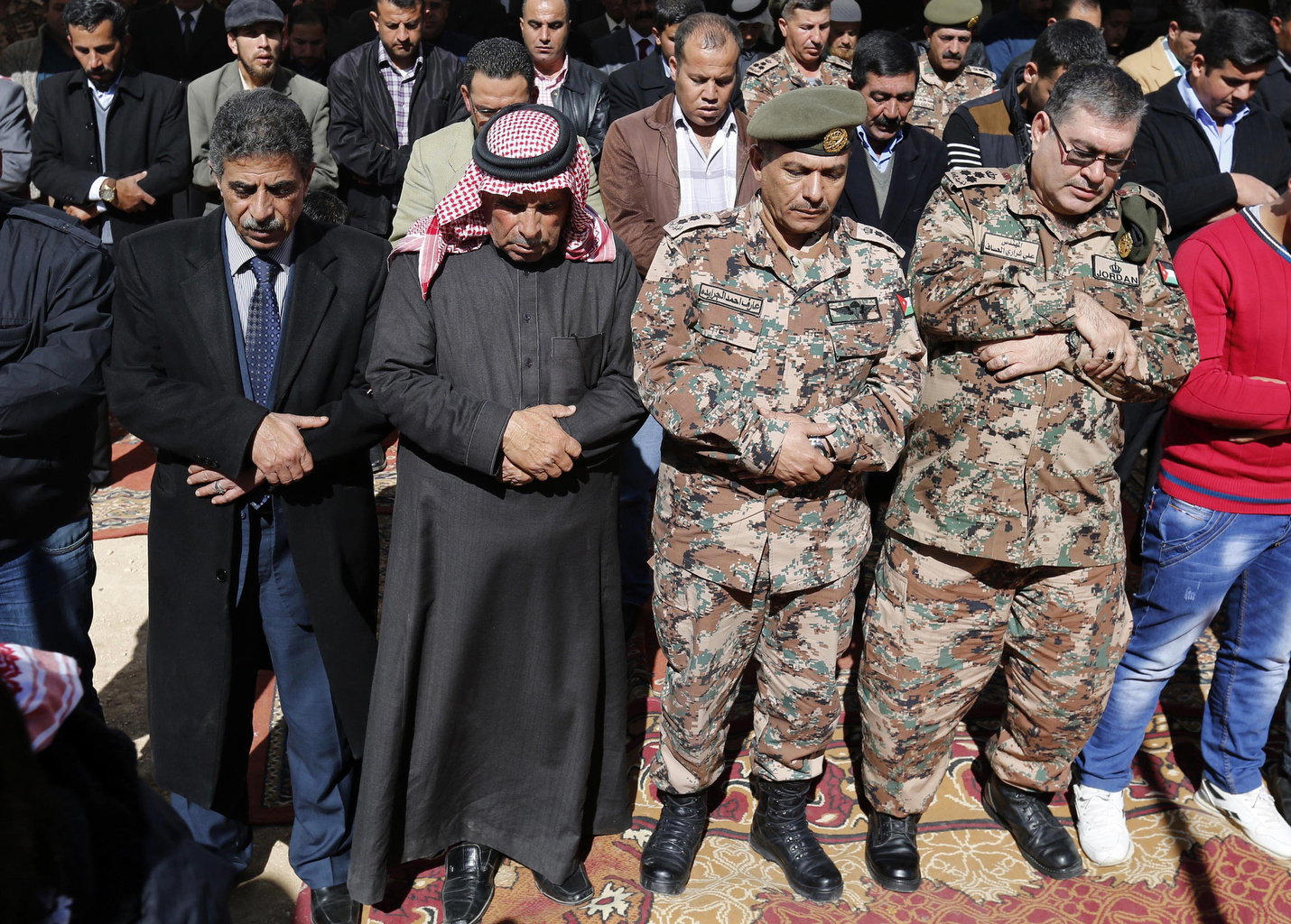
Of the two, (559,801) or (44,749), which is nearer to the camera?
(44,749)

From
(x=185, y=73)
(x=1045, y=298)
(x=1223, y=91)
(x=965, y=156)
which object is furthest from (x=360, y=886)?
(x=185, y=73)

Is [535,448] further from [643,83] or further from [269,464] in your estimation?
[643,83]

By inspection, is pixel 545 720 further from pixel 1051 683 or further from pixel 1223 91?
pixel 1223 91

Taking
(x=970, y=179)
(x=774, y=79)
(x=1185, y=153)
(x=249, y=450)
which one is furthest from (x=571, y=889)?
(x=774, y=79)

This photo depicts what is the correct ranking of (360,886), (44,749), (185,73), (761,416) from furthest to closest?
(185,73), (360,886), (761,416), (44,749)

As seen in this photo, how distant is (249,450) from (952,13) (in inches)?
176

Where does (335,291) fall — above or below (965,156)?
below

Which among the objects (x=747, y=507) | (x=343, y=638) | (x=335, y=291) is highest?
(x=335, y=291)

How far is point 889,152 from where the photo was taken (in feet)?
15.0

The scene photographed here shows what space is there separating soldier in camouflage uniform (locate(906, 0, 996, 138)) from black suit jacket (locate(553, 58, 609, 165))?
164 centimetres

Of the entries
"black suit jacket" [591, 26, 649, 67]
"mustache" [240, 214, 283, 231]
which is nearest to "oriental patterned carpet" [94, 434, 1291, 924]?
"mustache" [240, 214, 283, 231]

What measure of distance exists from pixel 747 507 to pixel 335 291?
1.27 metres

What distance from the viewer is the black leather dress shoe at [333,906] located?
3.13 metres

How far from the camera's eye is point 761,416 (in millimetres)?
2848
